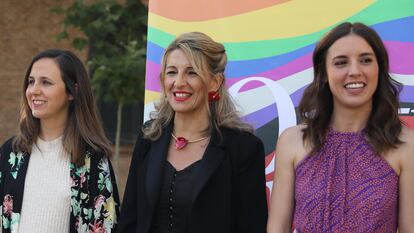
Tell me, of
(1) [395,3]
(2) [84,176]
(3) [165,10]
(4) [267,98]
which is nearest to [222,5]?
(3) [165,10]

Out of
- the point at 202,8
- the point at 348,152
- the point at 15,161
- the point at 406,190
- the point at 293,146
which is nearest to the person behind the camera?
the point at 406,190

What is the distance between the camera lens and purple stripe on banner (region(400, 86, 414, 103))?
318 cm

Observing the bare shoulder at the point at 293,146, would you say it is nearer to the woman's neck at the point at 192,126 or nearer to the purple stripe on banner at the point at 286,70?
the woman's neck at the point at 192,126

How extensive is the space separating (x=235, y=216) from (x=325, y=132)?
582 millimetres

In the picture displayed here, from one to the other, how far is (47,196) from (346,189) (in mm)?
1490

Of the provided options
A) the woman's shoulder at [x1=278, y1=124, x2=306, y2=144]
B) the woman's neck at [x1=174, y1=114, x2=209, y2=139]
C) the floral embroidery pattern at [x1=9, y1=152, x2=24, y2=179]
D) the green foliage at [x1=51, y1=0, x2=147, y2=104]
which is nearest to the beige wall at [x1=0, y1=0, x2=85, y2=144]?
the green foliage at [x1=51, y1=0, x2=147, y2=104]

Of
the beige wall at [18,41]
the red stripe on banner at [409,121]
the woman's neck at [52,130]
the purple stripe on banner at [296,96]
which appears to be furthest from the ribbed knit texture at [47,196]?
the beige wall at [18,41]

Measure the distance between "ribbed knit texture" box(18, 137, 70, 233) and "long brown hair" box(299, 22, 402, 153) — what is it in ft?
4.13

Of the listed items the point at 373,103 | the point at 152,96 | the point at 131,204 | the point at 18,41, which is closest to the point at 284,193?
the point at 373,103

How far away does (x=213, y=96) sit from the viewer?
3.10 meters

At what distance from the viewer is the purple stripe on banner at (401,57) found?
3.18 metres

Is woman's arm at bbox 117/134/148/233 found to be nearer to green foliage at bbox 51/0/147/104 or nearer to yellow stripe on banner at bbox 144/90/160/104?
yellow stripe on banner at bbox 144/90/160/104

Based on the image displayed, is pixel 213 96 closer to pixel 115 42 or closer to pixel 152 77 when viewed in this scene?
Answer: pixel 152 77

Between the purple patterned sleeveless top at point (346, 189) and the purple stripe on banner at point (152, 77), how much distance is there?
121cm
